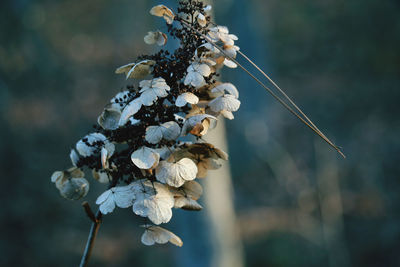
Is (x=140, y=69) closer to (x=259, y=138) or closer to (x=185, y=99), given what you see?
(x=185, y=99)

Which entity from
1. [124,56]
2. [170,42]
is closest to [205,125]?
[170,42]

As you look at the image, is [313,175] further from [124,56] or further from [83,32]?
[83,32]

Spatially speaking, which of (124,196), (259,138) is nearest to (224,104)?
(124,196)

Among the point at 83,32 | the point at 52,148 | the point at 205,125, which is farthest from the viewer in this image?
the point at 83,32

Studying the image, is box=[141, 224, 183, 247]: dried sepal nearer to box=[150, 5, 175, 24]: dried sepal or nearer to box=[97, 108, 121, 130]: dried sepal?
box=[97, 108, 121, 130]: dried sepal

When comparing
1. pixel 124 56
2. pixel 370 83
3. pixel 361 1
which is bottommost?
pixel 370 83

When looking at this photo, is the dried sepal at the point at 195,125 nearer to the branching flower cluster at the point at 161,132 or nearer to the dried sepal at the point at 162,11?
the branching flower cluster at the point at 161,132

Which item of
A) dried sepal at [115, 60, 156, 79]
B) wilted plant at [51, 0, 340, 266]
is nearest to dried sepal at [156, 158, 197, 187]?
wilted plant at [51, 0, 340, 266]
